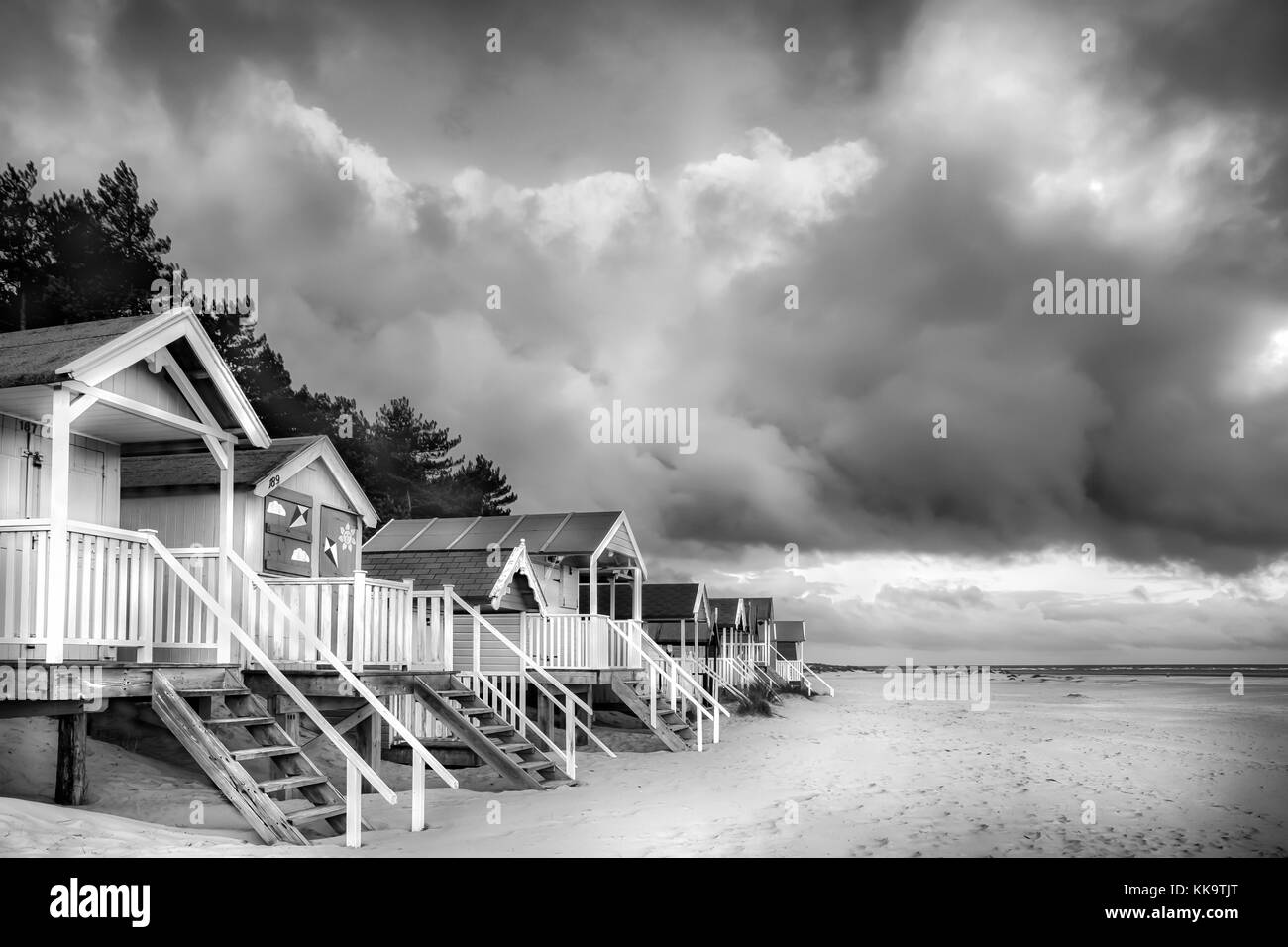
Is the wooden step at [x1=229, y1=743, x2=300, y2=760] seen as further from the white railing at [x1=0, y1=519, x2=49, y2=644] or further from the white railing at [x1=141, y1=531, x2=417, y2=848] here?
the white railing at [x1=0, y1=519, x2=49, y2=644]

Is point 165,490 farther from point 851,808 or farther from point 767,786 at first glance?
point 851,808

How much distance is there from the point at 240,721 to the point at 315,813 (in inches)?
53.6

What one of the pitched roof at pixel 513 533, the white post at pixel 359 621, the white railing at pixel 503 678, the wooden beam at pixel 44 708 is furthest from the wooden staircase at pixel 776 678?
the wooden beam at pixel 44 708

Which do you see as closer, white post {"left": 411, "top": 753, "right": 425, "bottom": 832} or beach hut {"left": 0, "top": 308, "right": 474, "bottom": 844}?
beach hut {"left": 0, "top": 308, "right": 474, "bottom": 844}

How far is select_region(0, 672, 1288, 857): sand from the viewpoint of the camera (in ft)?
30.2

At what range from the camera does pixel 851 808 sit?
1154 centimetres

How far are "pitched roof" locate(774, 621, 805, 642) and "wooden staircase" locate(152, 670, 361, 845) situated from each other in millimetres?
66225

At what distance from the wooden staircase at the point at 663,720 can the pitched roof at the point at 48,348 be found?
1167 centimetres

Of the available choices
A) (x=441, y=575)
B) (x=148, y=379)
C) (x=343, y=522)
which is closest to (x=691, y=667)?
(x=441, y=575)

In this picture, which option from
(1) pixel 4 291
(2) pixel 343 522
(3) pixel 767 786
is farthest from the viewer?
(1) pixel 4 291

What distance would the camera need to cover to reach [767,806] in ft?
38.3

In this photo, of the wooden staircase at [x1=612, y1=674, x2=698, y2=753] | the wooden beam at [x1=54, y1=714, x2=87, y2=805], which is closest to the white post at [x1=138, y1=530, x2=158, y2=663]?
the wooden beam at [x1=54, y1=714, x2=87, y2=805]

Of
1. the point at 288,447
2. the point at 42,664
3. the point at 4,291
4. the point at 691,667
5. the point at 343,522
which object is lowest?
the point at 691,667
